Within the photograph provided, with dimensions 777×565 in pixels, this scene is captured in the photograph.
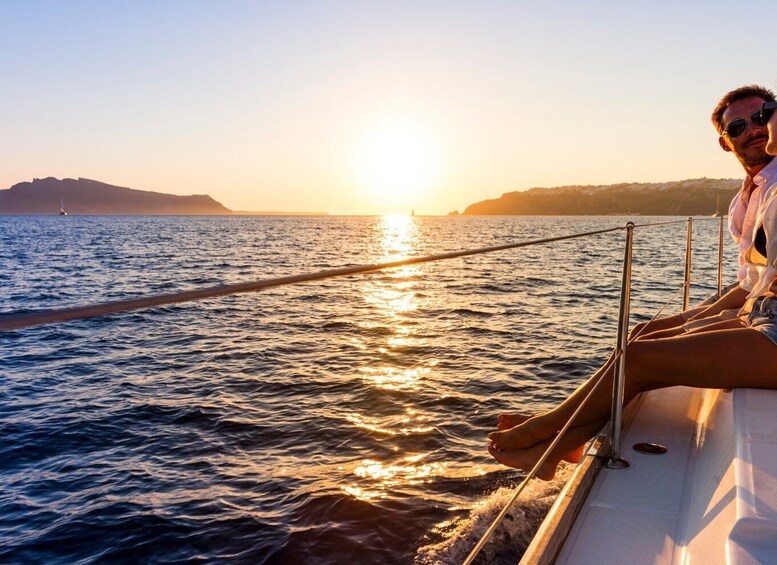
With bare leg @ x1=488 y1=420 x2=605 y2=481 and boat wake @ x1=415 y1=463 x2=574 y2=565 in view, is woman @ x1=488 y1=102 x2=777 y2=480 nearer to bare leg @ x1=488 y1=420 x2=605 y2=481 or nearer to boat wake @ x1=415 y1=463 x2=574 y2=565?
bare leg @ x1=488 y1=420 x2=605 y2=481

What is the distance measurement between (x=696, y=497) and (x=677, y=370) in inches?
21.5

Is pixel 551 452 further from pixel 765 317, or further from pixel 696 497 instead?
pixel 765 317

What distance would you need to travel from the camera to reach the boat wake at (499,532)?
134 inches

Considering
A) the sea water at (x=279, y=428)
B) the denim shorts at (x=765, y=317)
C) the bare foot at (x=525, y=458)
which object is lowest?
the sea water at (x=279, y=428)

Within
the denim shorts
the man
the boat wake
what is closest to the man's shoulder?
the man

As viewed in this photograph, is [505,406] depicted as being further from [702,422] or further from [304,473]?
[702,422]

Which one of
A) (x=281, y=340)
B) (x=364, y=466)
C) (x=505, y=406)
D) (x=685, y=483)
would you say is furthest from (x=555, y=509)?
(x=281, y=340)

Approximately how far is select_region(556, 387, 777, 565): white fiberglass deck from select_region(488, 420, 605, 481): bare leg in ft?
0.42

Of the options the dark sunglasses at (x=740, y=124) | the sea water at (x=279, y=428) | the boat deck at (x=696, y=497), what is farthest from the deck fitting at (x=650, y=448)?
the sea water at (x=279, y=428)

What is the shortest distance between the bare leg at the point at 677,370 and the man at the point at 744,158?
0.47m

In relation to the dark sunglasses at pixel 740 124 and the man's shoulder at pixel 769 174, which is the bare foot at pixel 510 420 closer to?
the man's shoulder at pixel 769 174

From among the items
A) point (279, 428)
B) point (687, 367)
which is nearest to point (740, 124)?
point (687, 367)

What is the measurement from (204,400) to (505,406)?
3186 mm

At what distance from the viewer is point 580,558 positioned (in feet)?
4.74
